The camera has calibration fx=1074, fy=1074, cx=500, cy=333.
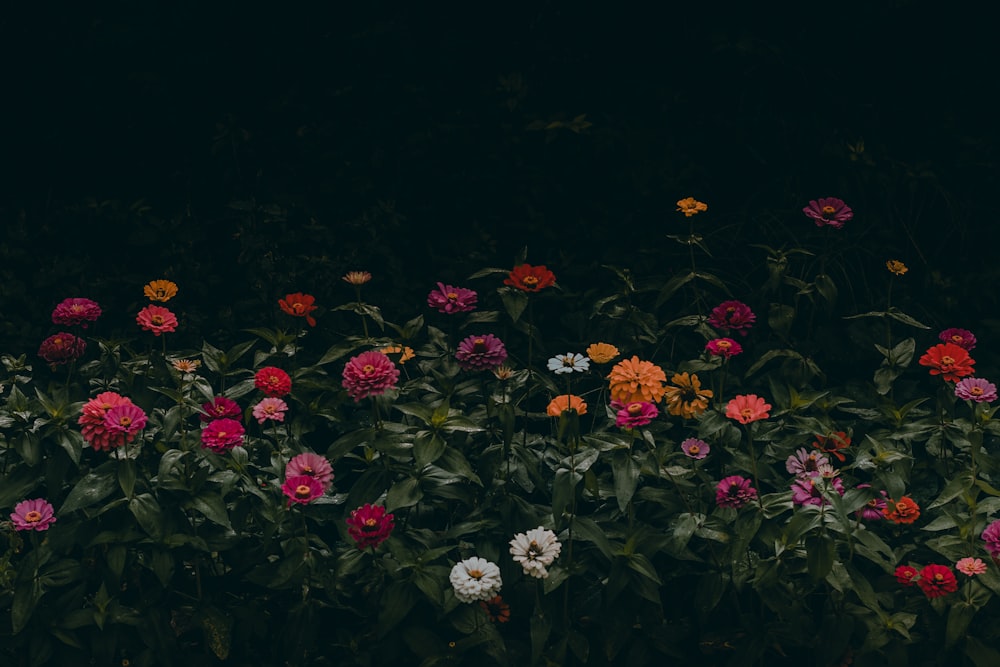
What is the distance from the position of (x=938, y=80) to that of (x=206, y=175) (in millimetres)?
2645

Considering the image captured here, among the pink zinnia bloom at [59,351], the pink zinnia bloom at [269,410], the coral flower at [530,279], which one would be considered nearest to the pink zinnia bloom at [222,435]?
the pink zinnia bloom at [269,410]

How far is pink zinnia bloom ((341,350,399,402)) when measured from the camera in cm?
227

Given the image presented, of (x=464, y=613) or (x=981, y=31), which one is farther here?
(x=981, y=31)

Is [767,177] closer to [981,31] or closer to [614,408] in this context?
[981,31]

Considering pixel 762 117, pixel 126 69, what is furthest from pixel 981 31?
pixel 126 69

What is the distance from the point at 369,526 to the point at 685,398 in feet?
2.68

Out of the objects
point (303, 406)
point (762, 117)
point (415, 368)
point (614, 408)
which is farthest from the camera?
point (762, 117)

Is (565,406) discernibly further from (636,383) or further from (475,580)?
(475,580)

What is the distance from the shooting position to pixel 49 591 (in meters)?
2.38

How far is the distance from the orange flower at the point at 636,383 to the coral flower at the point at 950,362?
69 cm

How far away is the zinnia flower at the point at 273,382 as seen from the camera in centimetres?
243

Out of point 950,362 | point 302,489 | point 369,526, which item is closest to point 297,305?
point 302,489

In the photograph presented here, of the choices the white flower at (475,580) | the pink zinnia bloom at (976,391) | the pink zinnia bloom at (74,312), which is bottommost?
the pink zinnia bloom at (976,391)

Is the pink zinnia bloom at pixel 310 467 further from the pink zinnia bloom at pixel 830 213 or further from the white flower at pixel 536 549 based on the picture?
the pink zinnia bloom at pixel 830 213
